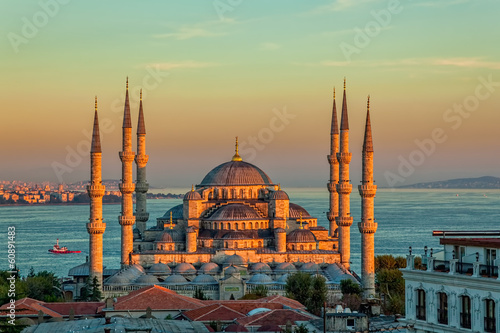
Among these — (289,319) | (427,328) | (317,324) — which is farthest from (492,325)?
(289,319)

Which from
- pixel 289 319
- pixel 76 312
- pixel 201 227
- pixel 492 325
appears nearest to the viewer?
pixel 492 325

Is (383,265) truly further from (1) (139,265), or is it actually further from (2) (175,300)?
(2) (175,300)

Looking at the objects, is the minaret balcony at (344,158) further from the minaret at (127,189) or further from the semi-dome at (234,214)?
the minaret at (127,189)

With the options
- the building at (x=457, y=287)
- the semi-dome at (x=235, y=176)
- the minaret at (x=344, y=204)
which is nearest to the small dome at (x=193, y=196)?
the semi-dome at (x=235, y=176)

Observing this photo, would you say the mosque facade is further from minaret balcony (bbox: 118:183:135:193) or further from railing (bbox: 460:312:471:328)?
railing (bbox: 460:312:471:328)

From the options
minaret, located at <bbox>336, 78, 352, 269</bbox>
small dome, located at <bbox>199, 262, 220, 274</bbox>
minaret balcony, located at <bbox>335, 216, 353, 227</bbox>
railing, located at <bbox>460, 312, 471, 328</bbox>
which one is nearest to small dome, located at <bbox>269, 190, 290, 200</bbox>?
minaret, located at <bbox>336, 78, 352, 269</bbox>

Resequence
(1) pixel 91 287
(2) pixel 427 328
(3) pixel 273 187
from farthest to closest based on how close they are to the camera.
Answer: (3) pixel 273 187 < (1) pixel 91 287 < (2) pixel 427 328
